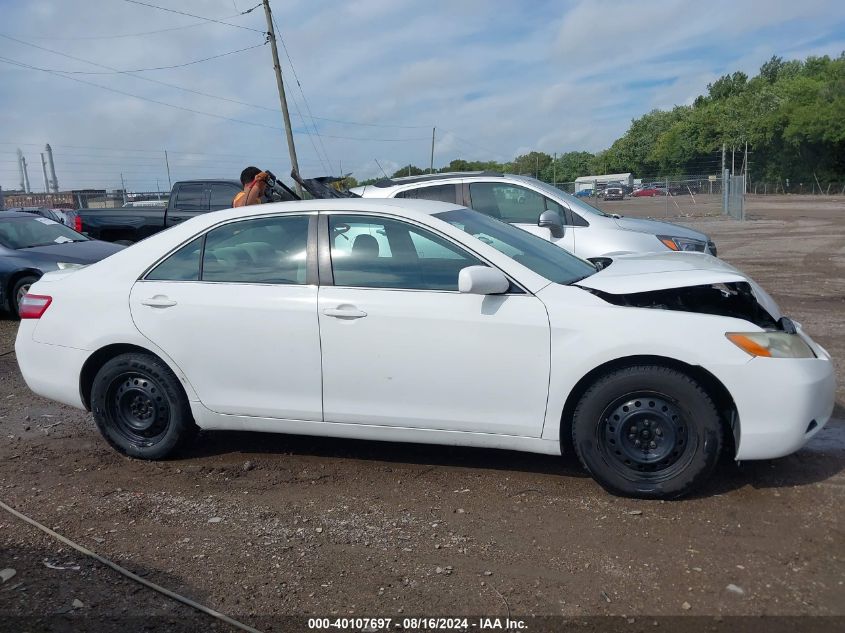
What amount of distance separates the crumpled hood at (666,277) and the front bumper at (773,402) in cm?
57

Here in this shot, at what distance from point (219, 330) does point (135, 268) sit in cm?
79

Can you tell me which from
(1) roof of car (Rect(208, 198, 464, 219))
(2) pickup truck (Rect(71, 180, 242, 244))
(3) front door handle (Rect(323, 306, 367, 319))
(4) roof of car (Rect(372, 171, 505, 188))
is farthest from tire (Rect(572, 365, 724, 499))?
(2) pickup truck (Rect(71, 180, 242, 244))

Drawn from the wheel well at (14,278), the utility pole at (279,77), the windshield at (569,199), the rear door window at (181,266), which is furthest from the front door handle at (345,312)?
the utility pole at (279,77)

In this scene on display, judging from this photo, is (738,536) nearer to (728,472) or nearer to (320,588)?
(728,472)

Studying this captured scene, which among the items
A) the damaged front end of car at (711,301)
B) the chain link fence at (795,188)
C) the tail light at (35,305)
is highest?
the tail light at (35,305)

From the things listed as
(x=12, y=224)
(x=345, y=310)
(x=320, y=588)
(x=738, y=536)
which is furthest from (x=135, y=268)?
(x=12, y=224)

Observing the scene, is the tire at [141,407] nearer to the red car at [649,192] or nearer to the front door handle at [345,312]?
the front door handle at [345,312]

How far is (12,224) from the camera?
11.0 metres

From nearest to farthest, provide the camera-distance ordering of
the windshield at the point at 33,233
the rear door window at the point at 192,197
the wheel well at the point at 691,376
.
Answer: the wheel well at the point at 691,376 → the windshield at the point at 33,233 → the rear door window at the point at 192,197

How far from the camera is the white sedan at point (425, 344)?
12.7 feet

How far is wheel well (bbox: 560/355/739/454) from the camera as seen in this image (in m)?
3.91

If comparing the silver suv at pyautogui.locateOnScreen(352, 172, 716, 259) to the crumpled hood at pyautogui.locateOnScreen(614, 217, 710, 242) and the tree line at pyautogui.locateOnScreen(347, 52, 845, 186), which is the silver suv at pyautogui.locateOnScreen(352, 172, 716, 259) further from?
the tree line at pyautogui.locateOnScreen(347, 52, 845, 186)

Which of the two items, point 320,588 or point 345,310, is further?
point 345,310

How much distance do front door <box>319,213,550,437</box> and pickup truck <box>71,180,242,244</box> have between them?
33.8 feet
